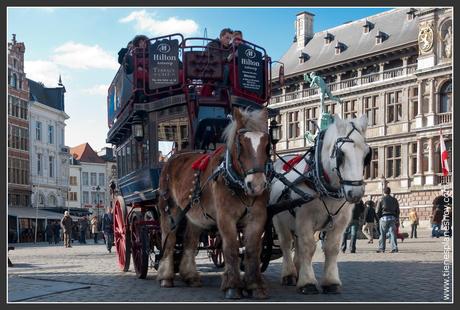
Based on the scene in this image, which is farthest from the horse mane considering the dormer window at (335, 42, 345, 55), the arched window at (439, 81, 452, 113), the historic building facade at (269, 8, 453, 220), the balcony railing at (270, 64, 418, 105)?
the dormer window at (335, 42, 345, 55)

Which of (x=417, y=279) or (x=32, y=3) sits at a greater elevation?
(x=32, y=3)

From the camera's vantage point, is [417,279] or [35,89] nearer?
[417,279]

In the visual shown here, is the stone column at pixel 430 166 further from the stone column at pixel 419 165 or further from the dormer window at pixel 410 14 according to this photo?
the dormer window at pixel 410 14

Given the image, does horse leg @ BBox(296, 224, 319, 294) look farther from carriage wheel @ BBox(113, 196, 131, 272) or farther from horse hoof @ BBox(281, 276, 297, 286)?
carriage wheel @ BBox(113, 196, 131, 272)

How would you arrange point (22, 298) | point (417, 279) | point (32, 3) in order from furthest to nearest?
1. point (417, 279)
2. point (22, 298)
3. point (32, 3)

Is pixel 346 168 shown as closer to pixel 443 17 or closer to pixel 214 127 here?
pixel 214 127

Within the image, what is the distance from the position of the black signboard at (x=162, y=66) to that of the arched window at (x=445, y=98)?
41584mm

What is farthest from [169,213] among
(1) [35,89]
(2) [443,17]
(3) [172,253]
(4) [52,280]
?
(2) [443,17]

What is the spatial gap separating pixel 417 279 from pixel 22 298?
16.9 ft

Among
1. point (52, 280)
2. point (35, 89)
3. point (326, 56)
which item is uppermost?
point (326, 56)

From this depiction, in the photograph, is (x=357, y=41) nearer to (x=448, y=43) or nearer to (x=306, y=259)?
(x=448, y=43)

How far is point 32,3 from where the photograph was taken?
6.81m

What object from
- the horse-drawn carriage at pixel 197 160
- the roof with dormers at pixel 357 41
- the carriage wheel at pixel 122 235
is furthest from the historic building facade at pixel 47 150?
the horse-drawn carriage at pixel 197 160

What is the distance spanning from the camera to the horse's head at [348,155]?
698 cm
